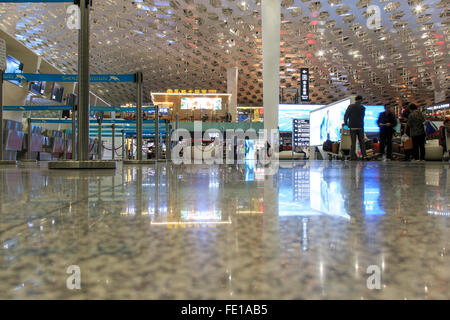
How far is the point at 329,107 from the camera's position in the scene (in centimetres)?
1166

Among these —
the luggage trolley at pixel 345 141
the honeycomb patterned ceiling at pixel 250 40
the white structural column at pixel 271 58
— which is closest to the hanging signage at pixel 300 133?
the white structural column at pixel 271 58

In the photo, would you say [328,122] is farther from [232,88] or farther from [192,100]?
[192,100]

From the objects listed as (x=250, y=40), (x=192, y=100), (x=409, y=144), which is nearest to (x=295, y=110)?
(x=250, y=40)

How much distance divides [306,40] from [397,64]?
10.2 m

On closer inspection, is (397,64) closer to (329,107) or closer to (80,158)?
(329,107)

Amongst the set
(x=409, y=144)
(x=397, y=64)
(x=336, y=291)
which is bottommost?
(x=336, y=291)

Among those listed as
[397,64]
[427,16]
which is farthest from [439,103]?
[427,16]

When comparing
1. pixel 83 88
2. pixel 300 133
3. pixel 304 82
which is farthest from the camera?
pixel 304 82

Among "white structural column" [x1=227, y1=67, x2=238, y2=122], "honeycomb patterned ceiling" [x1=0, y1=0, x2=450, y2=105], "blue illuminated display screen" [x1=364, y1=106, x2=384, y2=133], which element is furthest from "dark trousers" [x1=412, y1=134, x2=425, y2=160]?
"white structural column" [x1=227, y1=67, x2=238, y2=122]

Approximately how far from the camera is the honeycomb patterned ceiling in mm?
21062

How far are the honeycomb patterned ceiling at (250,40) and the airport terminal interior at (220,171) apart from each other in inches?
6.6

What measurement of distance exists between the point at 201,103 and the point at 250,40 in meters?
6.42

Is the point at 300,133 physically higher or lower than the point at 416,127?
higher

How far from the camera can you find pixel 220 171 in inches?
98.1
